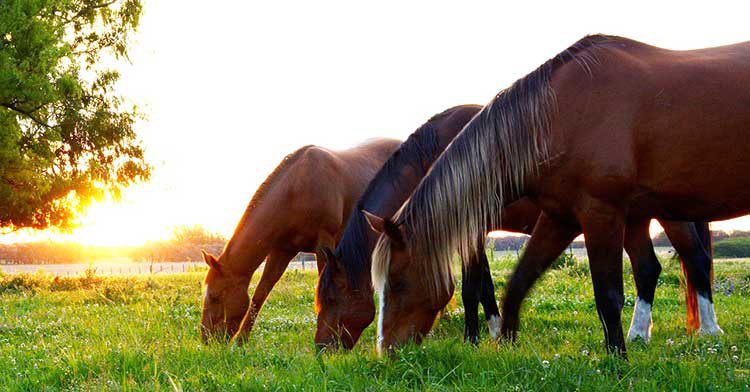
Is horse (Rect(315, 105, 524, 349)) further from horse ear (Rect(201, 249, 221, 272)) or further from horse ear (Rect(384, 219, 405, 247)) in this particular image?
horse ear (Rect(201, 249, 221, 272))

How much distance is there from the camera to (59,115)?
67.5 ft

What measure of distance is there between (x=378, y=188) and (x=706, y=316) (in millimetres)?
3510

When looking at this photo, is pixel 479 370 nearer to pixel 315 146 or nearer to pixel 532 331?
pixel 532 331

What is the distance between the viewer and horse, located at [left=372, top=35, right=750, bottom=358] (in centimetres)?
445

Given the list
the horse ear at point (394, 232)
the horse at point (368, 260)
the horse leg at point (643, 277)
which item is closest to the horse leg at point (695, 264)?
the horse leg at point (643, 277)

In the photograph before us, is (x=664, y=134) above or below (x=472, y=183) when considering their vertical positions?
above

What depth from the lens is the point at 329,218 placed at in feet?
26.1

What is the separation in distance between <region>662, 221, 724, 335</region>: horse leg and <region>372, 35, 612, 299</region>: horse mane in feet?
9.07

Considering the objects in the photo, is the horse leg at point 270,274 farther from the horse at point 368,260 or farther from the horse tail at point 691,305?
the horse tail at point 691,305

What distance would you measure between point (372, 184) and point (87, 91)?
18147 millimetres

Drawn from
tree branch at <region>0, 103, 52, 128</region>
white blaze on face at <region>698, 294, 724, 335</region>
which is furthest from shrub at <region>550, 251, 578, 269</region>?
tree branch at <region>0, 103, 52, 128</region>

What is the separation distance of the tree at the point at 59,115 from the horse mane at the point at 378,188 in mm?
14648

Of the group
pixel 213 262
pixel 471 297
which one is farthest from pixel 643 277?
pixel 213 262

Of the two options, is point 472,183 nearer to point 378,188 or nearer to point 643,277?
point 378,188
